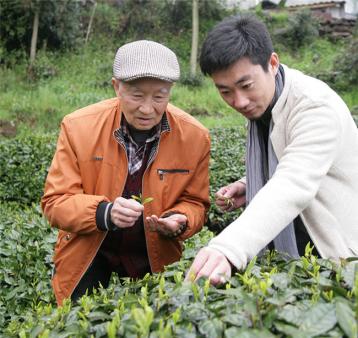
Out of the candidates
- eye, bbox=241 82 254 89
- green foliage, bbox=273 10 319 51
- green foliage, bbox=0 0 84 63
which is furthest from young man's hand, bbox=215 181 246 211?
green foliage, bbox=273 10 319 51

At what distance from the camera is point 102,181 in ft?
7.61

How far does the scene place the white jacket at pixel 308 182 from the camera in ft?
5.27

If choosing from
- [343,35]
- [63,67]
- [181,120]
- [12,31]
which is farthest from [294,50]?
[181,120]

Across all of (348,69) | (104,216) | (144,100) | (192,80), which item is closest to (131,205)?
(104,216)

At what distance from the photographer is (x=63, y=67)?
597 inches

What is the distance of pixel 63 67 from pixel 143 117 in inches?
533

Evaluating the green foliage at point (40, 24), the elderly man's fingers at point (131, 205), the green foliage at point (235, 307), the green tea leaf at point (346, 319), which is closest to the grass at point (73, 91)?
the green foliage at point (40, 24)

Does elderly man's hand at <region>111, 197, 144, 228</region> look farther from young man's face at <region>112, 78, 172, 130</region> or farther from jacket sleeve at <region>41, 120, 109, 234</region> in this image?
young man's face at <region>112, 78, 172, 130</region>

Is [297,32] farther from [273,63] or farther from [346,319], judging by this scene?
[346,319]

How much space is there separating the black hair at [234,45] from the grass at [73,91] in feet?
26.4

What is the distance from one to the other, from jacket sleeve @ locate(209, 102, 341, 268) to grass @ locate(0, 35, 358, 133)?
8327 millimetres

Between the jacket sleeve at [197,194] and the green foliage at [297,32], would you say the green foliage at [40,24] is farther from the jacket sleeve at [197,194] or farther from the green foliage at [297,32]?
the jacket sleeve at [197,194]

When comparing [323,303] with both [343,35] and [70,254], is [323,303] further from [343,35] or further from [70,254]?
[343,35]

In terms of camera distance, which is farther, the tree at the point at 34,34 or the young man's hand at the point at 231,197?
the tree at the point at 34,34
